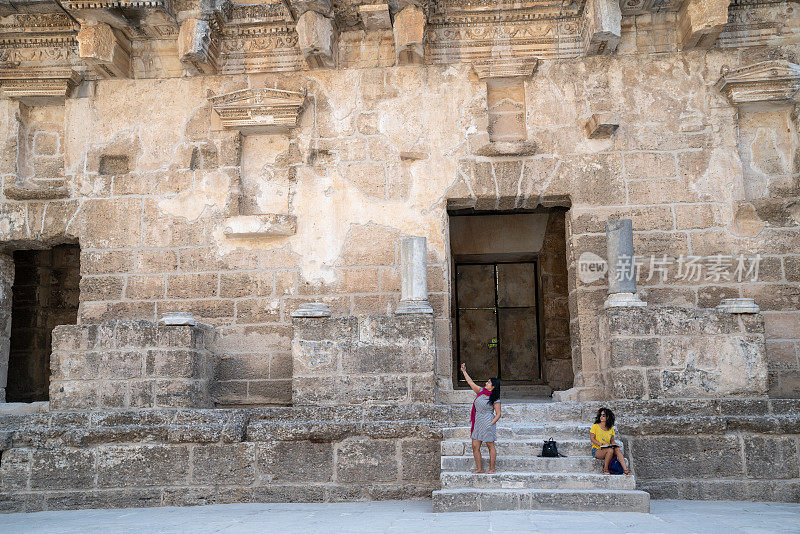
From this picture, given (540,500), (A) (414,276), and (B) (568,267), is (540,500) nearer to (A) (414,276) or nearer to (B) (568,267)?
(A) (414,276)

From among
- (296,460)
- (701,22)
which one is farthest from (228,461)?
(701,22)

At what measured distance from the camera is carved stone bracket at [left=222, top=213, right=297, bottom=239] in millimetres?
7625

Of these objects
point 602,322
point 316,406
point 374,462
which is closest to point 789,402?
point 602,322

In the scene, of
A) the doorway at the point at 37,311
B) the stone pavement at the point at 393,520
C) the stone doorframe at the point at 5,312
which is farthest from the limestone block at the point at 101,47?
the stone pavement at the point at 393,520

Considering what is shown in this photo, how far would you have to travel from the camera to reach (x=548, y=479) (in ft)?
18.0

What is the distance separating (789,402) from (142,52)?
24.7ft

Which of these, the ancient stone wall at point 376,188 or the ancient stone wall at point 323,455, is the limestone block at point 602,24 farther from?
the ancient stone wall at point 323,455

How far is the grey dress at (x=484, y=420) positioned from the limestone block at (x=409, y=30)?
3827 millimetres

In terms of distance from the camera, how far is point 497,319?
38.0 ft

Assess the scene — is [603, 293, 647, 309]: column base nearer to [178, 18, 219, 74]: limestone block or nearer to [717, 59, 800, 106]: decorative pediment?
[717, 59, 800, 106]: decorative pediment

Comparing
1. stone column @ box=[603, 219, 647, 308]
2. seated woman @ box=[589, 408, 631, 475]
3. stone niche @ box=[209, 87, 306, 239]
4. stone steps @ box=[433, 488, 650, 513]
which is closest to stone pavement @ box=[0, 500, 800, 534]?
stone steps @ box=[433, 488, 650, 513]

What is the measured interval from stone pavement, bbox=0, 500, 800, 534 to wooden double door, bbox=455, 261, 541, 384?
559 cm

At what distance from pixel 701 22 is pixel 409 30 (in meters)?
2.96

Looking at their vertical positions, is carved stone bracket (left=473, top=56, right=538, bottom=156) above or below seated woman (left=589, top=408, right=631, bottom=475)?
above
